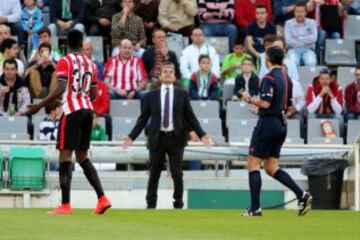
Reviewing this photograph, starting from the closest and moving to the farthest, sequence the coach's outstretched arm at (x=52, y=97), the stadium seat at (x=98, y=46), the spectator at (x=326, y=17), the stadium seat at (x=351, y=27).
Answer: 1. the coach's outstretched arm at (x=52, y=97)
2. the stadium seat at (x=98, y=46)
3. the spectator at (x=326, y=17)
4. the stadium seat at (x=351, y=27)

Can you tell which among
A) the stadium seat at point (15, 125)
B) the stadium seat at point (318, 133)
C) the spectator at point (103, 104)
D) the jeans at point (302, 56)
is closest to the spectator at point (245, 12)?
the jeans at point (302, 56)

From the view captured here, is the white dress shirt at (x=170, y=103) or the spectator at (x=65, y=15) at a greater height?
the spectator at (x=65, y=15)

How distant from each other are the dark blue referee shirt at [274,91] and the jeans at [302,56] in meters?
8.74

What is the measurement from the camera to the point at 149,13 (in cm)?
2650

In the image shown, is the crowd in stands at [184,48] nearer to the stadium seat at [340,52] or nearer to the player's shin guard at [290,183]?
the stadium seat at [340,52]

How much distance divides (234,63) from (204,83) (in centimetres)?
82

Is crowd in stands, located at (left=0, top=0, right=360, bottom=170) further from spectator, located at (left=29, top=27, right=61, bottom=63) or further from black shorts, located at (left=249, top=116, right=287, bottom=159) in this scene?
black shorts, located at (left=249, top=116, right=287, bottom=159)

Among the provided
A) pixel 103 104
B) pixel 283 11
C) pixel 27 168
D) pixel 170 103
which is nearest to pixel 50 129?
pixel 27 168

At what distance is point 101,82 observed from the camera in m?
23.9

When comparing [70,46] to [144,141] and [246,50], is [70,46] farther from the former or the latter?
[246,50]

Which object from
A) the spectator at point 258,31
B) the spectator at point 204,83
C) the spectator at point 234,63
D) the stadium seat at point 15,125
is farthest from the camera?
the spectator at point 258,31

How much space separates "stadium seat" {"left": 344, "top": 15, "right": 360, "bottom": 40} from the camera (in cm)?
2698

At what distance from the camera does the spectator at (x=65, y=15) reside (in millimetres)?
25906

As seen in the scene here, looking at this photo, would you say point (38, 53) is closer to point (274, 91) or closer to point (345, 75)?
point (345, 75)
